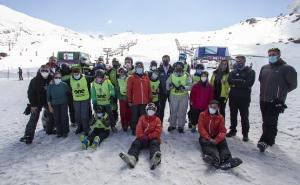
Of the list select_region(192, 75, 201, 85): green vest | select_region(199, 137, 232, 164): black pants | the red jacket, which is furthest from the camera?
select_region(192, 75, 201, 85): green vest

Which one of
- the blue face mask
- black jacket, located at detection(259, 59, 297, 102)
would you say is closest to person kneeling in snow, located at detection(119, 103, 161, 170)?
black jacket, located at detection(259, 59, 297, 102)

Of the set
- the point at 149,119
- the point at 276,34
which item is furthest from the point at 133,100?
the point at 276,34

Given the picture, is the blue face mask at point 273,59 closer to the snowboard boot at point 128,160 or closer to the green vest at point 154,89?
the green vest at point 154,89

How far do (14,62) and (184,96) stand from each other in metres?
43.8

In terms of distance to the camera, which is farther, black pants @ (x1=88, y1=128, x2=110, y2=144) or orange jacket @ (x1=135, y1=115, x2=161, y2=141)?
black pants @ (x1=88, y1=128, x2=110, y2=144)

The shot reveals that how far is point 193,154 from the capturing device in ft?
22.2

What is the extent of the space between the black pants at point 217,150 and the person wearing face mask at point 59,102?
12.3 feet

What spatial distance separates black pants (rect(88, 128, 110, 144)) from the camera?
7.41 metres

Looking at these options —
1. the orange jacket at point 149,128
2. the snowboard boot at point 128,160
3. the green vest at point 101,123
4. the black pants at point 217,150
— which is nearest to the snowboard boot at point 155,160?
the snowboard boot at point 128,160

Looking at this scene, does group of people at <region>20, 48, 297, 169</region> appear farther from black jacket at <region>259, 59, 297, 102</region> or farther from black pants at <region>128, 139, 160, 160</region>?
black pants at <region>128, 139, 160, 160</region>

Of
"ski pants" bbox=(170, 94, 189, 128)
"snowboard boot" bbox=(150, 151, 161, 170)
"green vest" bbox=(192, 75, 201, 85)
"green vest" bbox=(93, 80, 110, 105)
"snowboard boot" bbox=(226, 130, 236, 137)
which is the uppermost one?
"green vest" bbox=(192, 75, 201, 85)

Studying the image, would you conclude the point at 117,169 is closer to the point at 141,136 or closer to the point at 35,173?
the point at 141,136

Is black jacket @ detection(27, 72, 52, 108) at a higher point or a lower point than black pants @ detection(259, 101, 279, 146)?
higher

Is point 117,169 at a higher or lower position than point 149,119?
lower
